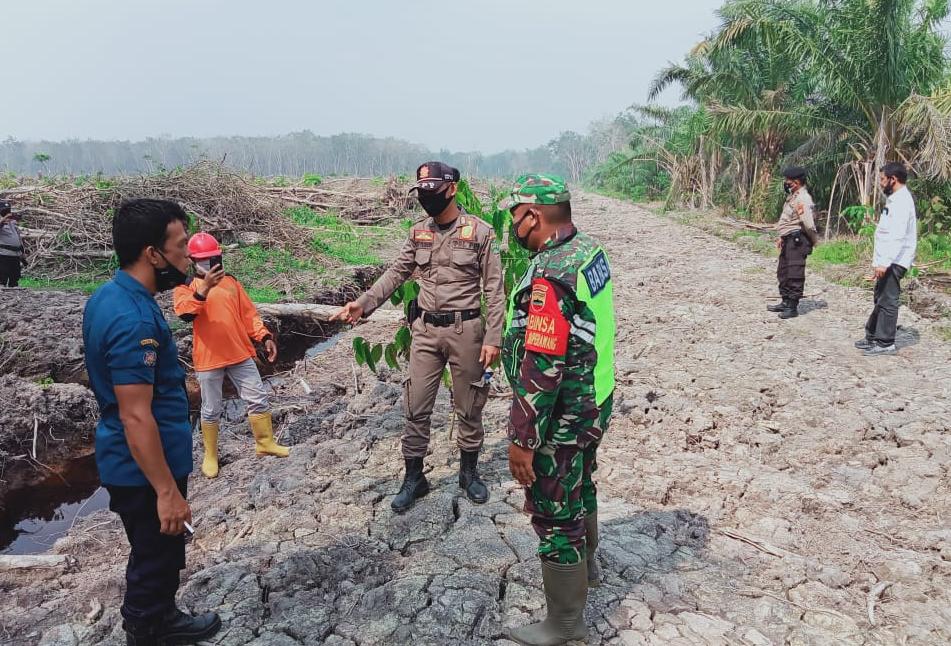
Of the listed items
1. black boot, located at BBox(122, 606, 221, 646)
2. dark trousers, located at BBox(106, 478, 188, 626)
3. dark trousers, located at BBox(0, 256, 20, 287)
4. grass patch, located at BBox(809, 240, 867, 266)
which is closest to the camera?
dark trousers, located at BBox(106, 478, 188, 626)

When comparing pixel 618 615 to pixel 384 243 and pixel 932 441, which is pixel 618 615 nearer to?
pixel 932 441

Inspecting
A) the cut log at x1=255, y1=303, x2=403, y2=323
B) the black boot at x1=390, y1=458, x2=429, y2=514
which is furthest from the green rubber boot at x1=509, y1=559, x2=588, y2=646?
the cut log at x1=255, y1=303, x2=403, y2=323

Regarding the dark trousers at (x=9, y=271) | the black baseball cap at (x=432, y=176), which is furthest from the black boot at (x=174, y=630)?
the dark trousers at (x=9, y=271)

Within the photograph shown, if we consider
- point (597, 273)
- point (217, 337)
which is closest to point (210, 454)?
point (217, 337)

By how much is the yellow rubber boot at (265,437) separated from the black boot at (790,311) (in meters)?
5.91

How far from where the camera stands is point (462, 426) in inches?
135

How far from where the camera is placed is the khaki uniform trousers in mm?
3266

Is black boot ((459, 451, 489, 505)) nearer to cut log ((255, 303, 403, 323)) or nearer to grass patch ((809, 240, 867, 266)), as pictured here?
cut log ((255, 303, 403, 323))

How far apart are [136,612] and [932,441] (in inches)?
188

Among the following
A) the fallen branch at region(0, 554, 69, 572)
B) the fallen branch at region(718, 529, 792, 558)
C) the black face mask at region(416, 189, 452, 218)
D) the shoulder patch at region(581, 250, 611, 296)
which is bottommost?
the fallen branch at region(0, 554, 69, 572)

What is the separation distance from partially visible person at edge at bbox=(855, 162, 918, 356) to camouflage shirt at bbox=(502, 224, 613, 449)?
15.3ft

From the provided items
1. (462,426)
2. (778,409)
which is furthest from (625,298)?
(462,426)

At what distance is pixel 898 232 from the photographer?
17.6 feet

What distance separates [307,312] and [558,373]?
581cm
